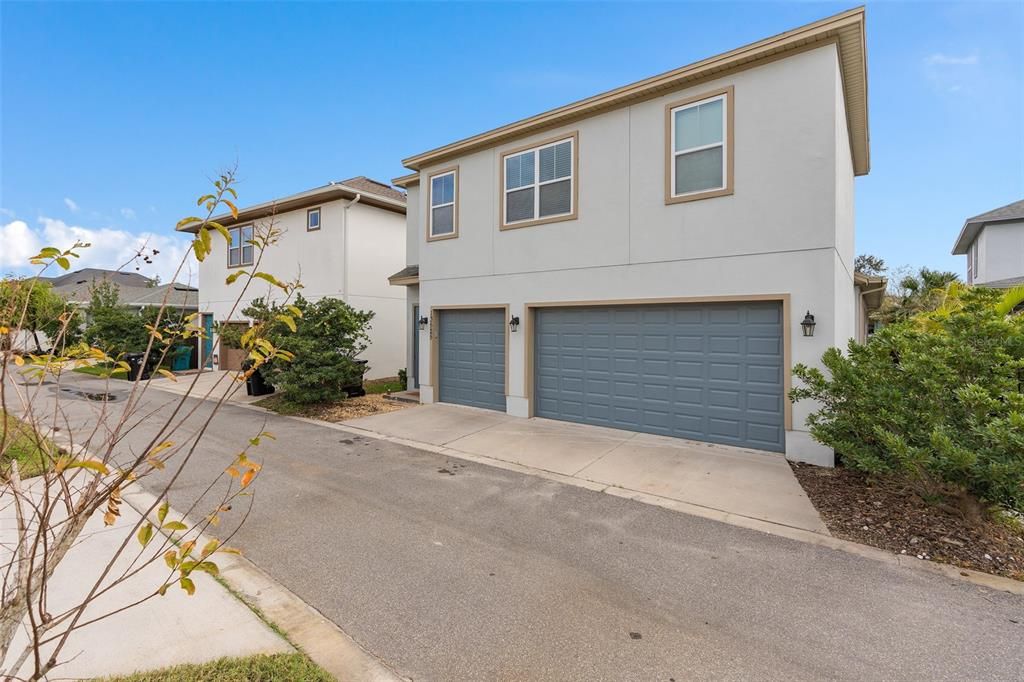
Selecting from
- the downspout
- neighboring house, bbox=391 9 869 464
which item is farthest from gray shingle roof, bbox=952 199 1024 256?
the downspout

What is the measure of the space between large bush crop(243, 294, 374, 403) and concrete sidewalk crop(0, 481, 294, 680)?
21.1ft

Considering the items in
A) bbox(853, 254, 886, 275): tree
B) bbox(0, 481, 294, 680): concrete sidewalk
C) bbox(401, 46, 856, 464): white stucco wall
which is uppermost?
bbox(853, 254, 886, 275): tree

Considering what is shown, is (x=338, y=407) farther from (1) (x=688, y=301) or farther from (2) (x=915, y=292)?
(2) (x=915, y=292)

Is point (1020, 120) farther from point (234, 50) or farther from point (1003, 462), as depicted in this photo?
point (234, 50)

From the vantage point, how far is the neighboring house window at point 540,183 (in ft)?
31.1

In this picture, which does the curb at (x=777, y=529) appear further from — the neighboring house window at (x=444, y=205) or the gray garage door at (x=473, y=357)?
the neighboring house window at (x=444, y=205)

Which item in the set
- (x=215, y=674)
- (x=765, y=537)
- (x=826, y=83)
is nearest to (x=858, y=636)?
(x=765, y=537)

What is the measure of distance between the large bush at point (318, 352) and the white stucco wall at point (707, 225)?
306cm

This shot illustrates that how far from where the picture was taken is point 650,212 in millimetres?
8484

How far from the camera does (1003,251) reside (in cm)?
1989

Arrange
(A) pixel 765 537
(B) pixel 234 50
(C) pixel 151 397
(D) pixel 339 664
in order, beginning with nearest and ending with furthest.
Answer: (D) pixel 339 664 → (A) pixel 765 537 → (B) pixel 234 50 → (C) pixel 151 397

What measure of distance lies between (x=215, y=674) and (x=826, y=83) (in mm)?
9657

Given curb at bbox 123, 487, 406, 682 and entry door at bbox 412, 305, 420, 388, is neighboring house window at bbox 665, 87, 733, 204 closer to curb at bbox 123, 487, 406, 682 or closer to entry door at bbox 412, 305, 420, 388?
entry door at bbox 412, 305, 420, 388

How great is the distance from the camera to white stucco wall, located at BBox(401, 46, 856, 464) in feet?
23.2
